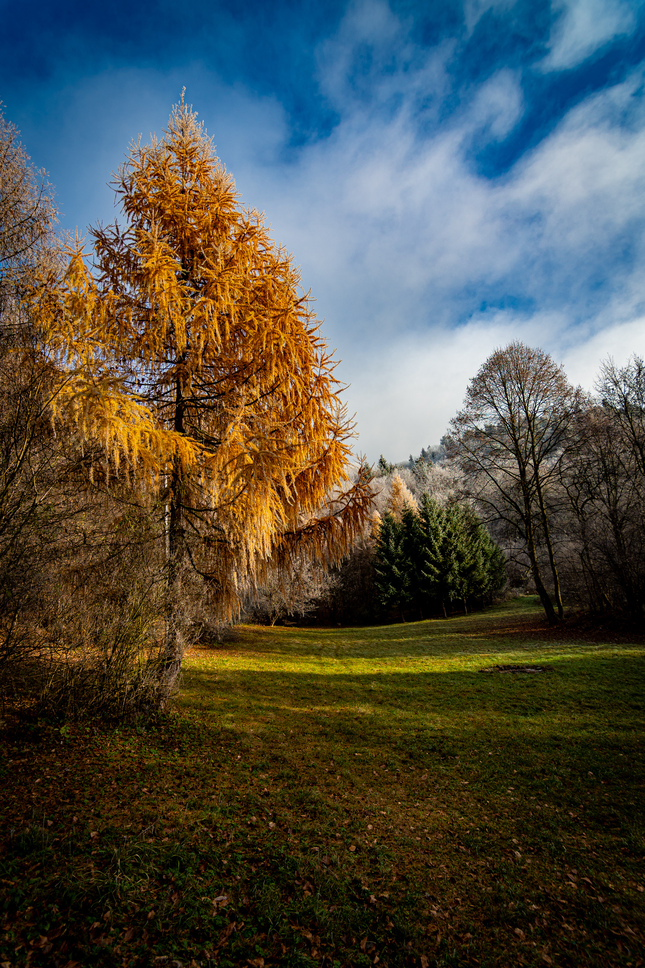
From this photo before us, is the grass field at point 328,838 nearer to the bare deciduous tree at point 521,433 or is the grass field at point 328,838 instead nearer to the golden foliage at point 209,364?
the golden foliage at point 209,364

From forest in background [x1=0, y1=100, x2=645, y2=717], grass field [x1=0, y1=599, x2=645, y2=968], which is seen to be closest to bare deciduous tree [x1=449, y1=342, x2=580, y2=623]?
grass field [x1=0, y1=599, x2=645, y2=968]

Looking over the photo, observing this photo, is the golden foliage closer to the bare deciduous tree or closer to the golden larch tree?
the golden larch tree

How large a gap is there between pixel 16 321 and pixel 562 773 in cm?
1051

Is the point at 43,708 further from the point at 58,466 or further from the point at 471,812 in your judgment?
the point at 471,812

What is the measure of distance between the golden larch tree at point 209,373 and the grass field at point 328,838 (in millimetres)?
1864

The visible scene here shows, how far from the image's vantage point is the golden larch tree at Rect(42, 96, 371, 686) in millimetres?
5258

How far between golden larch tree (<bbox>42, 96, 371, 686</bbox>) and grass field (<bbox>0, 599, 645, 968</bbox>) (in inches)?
73.4

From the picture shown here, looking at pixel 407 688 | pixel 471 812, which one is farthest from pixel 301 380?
pixel 407 688

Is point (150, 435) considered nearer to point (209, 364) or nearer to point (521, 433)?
point (209, 364)

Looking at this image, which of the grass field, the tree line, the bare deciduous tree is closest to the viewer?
the grass field

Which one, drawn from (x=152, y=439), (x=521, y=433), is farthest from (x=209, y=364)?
(x=521, y=433)

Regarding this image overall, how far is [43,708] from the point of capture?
5.24m

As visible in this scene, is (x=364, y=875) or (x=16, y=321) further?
(x=16, y=321)

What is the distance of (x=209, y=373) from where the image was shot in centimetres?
632
